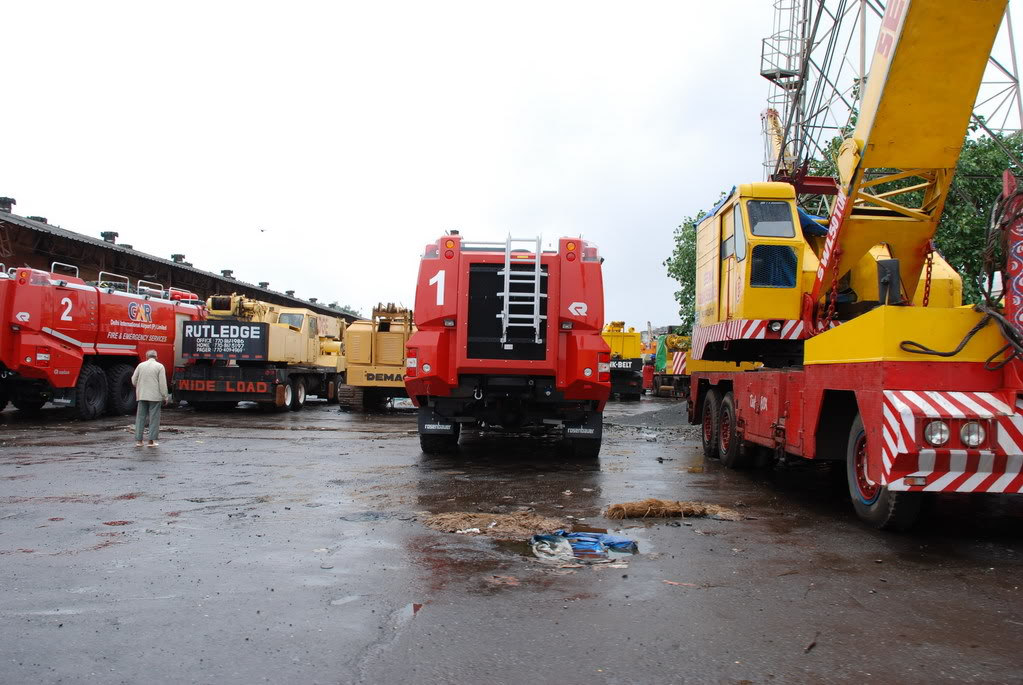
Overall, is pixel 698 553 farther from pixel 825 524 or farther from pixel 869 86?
pixel 869 86

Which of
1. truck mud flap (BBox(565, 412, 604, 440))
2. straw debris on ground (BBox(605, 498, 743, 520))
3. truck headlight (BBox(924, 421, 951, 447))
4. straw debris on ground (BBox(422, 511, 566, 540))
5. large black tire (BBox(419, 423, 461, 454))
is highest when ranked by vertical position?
truck headlight (BBox(924, 421, 951, 447))

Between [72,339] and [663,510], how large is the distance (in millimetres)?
15319

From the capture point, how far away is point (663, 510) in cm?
785

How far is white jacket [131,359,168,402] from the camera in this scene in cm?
1370

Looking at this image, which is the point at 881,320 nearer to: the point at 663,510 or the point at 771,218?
the point at 663,510

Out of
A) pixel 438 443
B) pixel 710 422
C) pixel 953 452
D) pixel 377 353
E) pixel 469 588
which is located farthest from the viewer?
pixel 377 353

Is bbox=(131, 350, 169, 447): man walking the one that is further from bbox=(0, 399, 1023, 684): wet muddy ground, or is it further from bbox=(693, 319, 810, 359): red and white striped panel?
bbox=(693, 319, 810, 359): red and white striped panel

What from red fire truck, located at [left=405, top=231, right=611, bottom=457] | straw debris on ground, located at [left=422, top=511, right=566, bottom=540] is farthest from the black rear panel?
straw debris on ground, located at [left=422, top=511, right=566, bottom=540]

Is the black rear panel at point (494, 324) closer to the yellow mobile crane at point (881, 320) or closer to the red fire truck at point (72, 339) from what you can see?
the yellow mobile crane at point (881, 320)

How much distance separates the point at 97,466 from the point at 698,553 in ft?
26.8

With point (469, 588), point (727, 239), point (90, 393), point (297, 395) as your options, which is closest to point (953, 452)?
point (469, 588)

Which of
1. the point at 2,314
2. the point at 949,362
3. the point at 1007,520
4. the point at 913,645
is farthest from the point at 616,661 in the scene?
the point at 2,314

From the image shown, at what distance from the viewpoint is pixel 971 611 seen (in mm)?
4988

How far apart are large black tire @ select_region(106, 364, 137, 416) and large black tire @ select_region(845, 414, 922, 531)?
1736 centimetres
